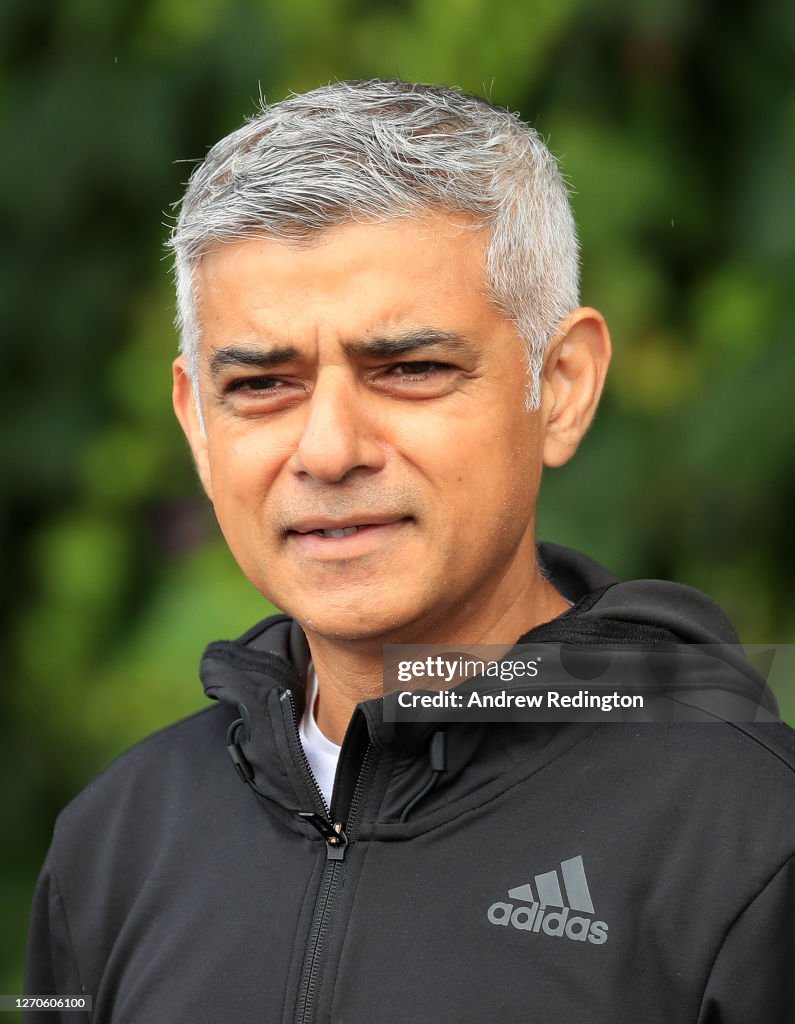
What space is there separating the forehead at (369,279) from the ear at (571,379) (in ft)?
0.60

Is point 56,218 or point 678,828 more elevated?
point 56,218

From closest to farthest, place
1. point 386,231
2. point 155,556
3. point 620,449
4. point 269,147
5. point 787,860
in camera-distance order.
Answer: point 787,860 → point 386,231 → point 269,147 → point 620,449 → point 155,556

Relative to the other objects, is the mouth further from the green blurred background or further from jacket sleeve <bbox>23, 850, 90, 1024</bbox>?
the green blurred background

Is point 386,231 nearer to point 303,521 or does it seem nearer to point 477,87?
point 303,521

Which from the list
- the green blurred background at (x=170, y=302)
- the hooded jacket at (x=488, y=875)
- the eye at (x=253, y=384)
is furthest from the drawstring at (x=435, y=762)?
the green blurred background at (x=170, y=302)

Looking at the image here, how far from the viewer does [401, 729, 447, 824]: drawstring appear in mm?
1655

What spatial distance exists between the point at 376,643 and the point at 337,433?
0.31 metres

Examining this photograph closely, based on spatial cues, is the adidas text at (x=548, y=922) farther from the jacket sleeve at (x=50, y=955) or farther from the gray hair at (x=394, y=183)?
the jacket sleeve at (x=50, y=955)

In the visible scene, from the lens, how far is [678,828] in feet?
5.20

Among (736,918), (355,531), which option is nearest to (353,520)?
(355,531)

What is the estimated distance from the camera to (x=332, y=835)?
169cm

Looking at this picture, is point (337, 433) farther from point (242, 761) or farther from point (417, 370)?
point (242, 761)

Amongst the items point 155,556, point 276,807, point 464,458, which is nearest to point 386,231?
point 464,458

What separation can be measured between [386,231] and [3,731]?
3.43 metres
